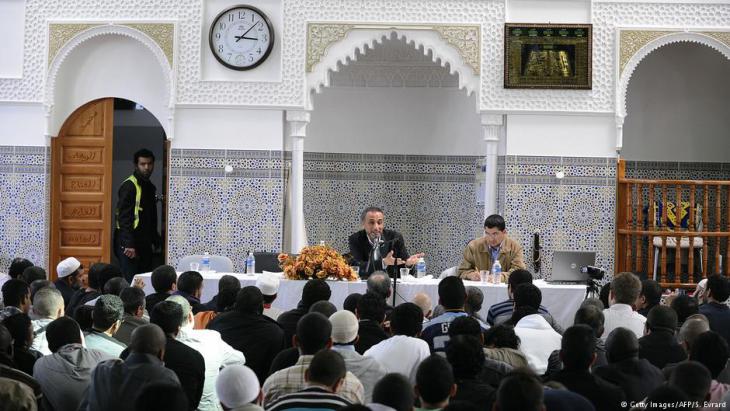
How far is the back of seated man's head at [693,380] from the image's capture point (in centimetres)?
345

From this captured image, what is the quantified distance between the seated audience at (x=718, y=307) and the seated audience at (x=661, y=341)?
93 cm

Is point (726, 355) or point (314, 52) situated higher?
point (314, 52)

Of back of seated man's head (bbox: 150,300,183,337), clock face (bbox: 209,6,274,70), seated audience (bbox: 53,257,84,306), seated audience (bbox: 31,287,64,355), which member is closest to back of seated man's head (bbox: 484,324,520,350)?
back of seated man's head (bbox: 150,300,183,337)

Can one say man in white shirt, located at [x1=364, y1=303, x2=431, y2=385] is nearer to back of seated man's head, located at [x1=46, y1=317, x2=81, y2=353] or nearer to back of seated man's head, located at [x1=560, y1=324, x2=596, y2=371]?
back of seated man's head, located at [x1=560, y1=324, x2=596, y2=371]

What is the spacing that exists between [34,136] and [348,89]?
10.1ft

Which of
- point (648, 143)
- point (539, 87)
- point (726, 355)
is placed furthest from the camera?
point (648, 143)

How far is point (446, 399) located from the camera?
333 cm

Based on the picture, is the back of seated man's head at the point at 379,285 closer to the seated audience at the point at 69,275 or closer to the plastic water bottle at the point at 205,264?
the seated audience at the point at 69,275

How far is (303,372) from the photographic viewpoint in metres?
3.81

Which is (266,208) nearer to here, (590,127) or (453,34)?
(453,34)

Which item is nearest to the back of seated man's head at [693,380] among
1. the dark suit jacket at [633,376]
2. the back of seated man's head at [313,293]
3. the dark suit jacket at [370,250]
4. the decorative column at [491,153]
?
the dark suit jacket at [633,376]

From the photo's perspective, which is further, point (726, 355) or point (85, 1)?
point (85, 1)

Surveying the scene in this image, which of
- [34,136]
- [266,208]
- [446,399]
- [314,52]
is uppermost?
[314,52]

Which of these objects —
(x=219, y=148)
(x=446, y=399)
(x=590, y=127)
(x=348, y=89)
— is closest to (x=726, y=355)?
(x=446, y=399)
